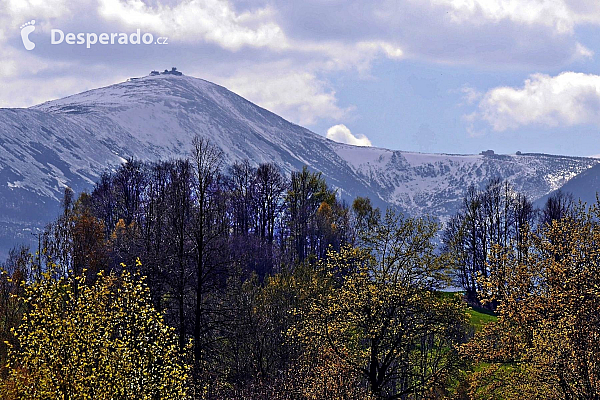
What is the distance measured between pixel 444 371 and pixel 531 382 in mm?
5933

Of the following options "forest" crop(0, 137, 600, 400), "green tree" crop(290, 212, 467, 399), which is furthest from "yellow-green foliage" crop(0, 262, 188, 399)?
"green tree" crop(290, 212, 467, 399)

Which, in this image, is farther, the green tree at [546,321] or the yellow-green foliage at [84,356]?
the green tree at [546,321]

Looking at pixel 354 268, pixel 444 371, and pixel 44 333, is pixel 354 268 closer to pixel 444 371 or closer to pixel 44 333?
pixel 444 371

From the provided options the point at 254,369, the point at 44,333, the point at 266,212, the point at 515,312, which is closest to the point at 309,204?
the point at 266,212

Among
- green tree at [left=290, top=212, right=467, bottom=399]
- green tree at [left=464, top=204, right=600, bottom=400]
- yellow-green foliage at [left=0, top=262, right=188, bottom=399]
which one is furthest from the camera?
green tree at [left=290, top=212, right=467, bottom=399]

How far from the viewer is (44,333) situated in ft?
72.2

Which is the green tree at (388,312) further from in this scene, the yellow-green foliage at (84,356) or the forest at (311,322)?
the yellow-green foliage at (84,356)

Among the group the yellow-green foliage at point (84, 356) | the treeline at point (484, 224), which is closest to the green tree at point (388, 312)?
the yellow-green foliage at point (84, 356)

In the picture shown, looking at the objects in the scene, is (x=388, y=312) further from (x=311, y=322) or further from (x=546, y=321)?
(x=546, y=321)

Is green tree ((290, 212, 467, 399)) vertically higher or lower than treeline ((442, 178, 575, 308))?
lower

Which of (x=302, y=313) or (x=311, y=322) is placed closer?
(x=311, y=322)

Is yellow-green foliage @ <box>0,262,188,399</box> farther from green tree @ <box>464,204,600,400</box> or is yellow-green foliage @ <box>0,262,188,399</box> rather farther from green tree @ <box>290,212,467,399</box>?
green tree @ <box>464,204,600,400</box>

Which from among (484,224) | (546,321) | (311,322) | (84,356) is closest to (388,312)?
(311,322)

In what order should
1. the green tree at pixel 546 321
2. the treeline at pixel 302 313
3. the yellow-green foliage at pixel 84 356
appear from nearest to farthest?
the yellow-green foliage at pixel 84 356 → the green tree at pixel 546 321 → the treeline at pixel 302 313
